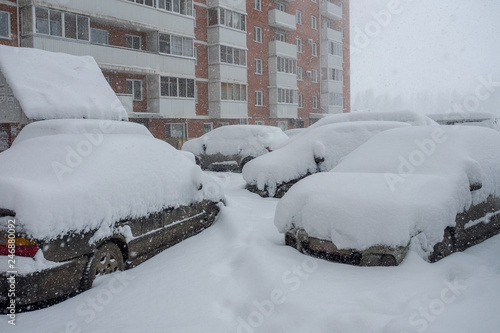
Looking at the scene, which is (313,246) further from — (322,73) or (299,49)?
(322,73)

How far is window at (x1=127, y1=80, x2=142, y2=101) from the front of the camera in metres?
23.3

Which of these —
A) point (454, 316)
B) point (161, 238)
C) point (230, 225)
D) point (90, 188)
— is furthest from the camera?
point (230, 225)

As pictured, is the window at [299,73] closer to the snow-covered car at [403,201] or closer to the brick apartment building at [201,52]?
the brick apartment building at [201,52]

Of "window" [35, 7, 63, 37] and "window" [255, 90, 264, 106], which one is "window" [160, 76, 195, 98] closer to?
"window" [35, 7, 63, 37]

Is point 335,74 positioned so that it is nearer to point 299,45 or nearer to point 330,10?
point 299,45

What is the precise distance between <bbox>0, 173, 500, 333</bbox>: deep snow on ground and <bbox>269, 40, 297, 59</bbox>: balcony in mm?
31780

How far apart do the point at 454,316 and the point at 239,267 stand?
218cm

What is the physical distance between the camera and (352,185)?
462 centimetres

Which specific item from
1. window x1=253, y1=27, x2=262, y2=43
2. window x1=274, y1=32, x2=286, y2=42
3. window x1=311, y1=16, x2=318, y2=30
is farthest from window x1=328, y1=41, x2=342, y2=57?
window x1=253, y1=27, x2=262, y2=43

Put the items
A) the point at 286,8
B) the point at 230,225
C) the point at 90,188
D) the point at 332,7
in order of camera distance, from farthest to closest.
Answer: the point at 332,7, the point at 286,8, the point at 230,225, the point at 90,188

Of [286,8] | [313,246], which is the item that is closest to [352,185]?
[313,246]

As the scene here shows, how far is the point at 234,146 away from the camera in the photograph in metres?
13.7

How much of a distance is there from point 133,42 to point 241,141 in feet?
44.7

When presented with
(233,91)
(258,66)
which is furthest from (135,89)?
(258,66)
